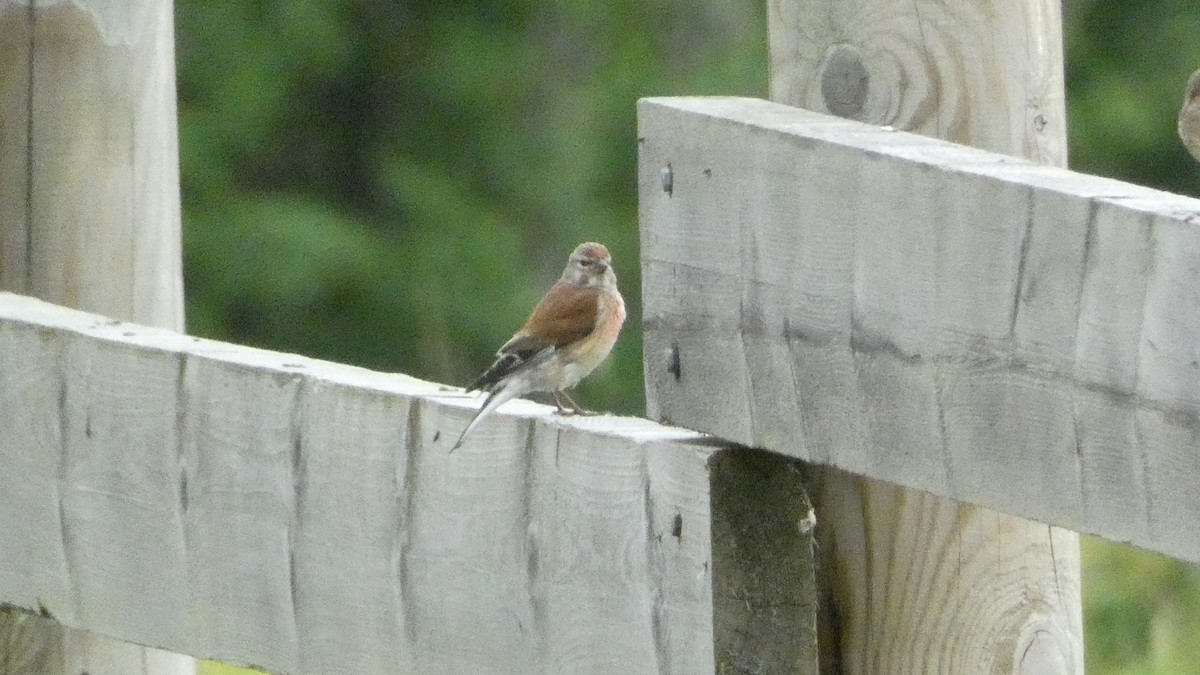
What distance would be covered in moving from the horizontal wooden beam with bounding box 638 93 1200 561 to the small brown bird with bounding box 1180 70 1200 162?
3.43 metres

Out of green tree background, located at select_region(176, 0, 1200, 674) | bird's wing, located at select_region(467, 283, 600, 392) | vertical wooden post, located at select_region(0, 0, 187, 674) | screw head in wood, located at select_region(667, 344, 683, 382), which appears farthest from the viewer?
green tree background, located at select_region(176, 0, 1200, 674)

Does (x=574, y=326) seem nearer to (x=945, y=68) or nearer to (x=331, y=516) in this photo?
(x=331, y=516)

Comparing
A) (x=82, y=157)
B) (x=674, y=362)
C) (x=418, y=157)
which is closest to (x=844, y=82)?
(x=674, y=362)

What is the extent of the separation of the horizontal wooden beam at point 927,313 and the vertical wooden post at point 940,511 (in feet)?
0.67

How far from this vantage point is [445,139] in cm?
1552

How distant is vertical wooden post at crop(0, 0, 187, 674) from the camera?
2975 mm

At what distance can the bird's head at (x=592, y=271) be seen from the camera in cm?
500

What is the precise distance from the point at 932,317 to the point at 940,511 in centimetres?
43

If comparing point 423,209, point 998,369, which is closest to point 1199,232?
point 998,369

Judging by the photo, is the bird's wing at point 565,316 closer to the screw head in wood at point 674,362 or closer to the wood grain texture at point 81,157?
the wood grain texture at point 81,157

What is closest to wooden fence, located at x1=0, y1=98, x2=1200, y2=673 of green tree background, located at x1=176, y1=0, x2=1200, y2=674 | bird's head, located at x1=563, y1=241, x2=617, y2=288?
bird's head, located at x1=563, y1=241, x2=617, y2=288

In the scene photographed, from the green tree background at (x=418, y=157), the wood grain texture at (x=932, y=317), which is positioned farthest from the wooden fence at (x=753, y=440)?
the green tree background at (x=418, y=157)

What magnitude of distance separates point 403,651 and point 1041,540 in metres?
0.67

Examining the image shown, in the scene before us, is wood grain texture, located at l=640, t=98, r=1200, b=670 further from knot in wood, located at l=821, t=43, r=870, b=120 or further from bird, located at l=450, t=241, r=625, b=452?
bird, located at l=450, t=241, r=625, b=452
